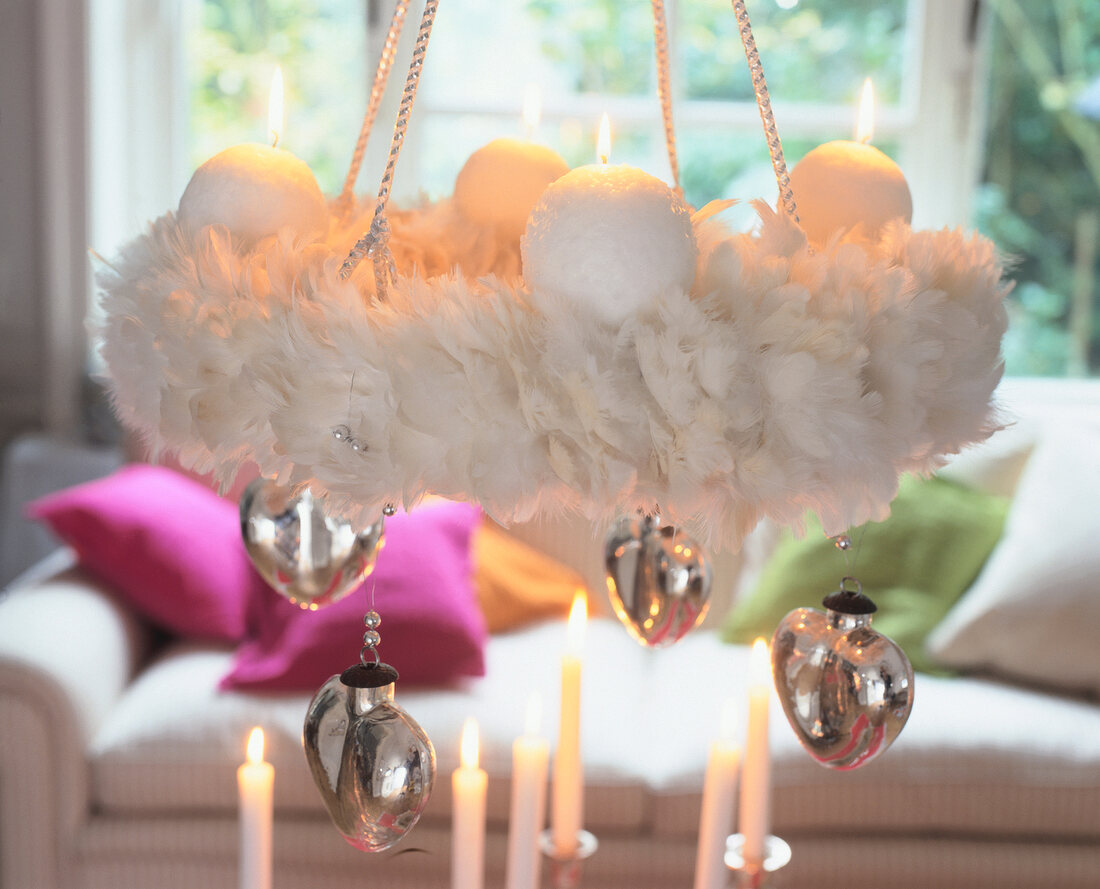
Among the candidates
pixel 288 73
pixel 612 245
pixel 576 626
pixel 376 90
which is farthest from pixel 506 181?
pixel 288 73

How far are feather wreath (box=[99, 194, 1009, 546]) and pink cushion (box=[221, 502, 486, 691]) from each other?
4.40 feet

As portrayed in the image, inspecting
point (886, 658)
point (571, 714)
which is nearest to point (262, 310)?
point (886, 658)

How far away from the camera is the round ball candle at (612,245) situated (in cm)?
40

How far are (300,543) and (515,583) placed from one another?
128cm

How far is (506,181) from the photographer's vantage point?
28.4 inches

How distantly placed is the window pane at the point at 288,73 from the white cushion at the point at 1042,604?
1812 millimetres

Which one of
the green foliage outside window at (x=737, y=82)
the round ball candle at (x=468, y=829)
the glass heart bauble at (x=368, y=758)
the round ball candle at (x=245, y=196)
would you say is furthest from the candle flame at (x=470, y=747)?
the green foliage outside window at (x=737, y=82)

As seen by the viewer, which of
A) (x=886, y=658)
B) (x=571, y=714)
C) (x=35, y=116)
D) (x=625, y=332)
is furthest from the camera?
(x=35, y=116)

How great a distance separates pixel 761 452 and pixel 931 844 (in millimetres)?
1543

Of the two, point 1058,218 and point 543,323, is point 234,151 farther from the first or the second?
point 1058,218

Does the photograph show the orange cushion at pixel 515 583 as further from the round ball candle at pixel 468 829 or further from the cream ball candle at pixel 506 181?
the cream ball candle at pixel 506 181

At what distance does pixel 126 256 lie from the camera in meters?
0.50

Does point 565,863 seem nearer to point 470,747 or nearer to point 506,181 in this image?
point 470,747

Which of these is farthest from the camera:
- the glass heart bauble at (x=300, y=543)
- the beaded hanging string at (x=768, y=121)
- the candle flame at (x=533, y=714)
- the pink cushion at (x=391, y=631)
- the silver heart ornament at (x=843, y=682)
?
the pink cushion at (x=391, y=631)
